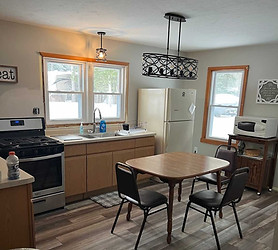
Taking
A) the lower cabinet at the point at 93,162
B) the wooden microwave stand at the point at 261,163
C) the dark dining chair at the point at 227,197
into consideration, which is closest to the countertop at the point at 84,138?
the lower cabinet at the point at 93,162

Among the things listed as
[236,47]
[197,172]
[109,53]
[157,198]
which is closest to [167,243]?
[157,198]

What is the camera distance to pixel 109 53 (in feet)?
13.1

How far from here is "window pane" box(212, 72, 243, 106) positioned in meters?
4.47

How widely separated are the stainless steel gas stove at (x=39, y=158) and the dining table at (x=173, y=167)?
934 millimetres

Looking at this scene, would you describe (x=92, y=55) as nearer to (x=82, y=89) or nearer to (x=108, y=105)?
(x=82, y=89)

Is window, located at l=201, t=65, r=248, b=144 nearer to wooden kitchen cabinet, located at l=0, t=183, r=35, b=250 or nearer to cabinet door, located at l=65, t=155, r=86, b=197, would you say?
cabinet door, located at l=65, t=155, r=86, b=197

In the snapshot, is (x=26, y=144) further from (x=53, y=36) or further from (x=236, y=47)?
(x=236, y=47)

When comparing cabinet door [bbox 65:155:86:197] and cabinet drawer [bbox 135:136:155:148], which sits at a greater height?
cabinet drawer [bbox 135:136:155:148]

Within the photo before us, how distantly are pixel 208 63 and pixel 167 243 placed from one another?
349 centimetres

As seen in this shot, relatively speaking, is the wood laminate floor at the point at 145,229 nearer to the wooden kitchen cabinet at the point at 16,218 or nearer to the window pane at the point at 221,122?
the wooden kitchen cabinet at the point at 16,218

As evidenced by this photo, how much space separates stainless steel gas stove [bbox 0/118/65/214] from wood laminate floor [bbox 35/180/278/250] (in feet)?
0.67

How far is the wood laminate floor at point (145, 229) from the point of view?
97.3 inches

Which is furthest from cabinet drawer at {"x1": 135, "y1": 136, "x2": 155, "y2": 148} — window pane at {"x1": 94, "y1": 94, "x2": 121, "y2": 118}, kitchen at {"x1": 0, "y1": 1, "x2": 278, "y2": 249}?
window pane at {"x1": 94, "y1": 94, "x2": 121, "y2": 118}

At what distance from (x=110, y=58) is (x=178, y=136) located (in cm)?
174
